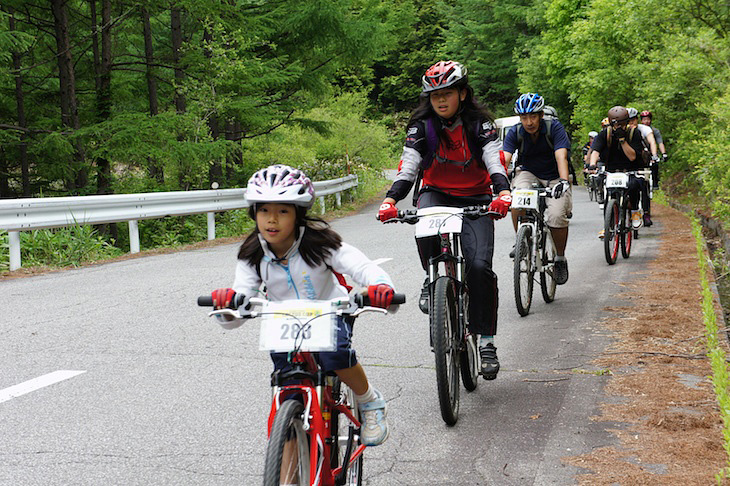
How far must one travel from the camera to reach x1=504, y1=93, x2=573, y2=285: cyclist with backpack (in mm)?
8289

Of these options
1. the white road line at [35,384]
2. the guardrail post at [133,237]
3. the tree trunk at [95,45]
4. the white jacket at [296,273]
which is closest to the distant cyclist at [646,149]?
the guardrail post at [133,237]

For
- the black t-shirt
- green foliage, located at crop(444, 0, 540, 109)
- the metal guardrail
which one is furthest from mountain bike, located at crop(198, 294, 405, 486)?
green foliage, located at crop(444, 0, 540, 109)

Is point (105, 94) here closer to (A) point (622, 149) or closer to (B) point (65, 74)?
(B) point (65, 74)

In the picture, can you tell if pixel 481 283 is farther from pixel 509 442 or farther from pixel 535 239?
pixel 535 239

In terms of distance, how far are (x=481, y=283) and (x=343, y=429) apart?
1438 mm

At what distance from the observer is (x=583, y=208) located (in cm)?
2102

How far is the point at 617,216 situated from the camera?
38.0 ft

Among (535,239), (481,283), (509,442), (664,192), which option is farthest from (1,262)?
(664,192)

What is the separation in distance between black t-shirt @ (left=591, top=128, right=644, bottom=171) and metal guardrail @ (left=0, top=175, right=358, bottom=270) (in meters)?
5.26

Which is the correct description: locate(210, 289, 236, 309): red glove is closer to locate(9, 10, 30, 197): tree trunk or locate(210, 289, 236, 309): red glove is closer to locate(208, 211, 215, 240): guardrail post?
locate(208, 211, 215, 240): guardrail post

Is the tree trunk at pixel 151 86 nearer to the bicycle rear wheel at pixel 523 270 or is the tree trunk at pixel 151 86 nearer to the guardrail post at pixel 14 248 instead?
the guardrail post at pixel 14 248

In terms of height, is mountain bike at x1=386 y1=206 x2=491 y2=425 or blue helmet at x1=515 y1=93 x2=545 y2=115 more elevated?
blue helmet at x1=515 y1=93 x2=545 y2=115

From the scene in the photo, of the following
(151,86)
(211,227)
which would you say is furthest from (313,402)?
(151,86)

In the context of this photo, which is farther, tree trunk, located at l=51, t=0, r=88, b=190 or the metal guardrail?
tree trunk, located at l=51, t=0, r=88, b=190
